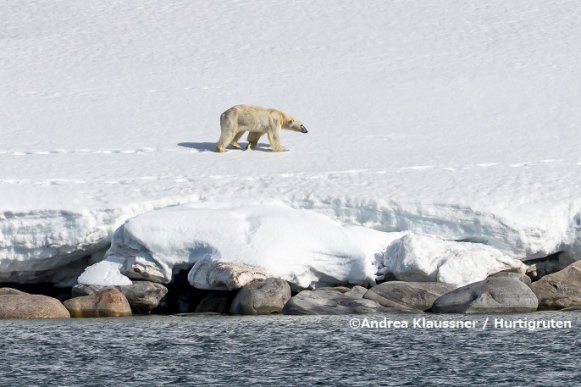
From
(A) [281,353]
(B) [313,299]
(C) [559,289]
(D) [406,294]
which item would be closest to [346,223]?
(D) [406,294]

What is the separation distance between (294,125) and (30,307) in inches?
248

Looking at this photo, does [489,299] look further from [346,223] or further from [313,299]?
[346,223]

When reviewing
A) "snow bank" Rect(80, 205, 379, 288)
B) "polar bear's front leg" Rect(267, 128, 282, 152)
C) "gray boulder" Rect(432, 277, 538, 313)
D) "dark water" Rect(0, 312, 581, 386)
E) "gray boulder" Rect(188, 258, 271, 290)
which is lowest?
"dark water" Rect(0, 312, 581, 386)

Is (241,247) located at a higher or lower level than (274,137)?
lower

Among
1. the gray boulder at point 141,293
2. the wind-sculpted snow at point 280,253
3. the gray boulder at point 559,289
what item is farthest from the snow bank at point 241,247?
the gray boulder at point 559,289

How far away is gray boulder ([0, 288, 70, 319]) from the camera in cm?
1339

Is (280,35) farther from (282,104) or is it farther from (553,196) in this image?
(553,196)

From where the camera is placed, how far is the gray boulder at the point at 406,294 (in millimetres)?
13375

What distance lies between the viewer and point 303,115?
20828 mm

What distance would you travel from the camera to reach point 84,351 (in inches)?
432

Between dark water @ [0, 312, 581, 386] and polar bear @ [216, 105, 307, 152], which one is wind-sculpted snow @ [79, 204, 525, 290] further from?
polar bear @ [216, 105, 307, 152]

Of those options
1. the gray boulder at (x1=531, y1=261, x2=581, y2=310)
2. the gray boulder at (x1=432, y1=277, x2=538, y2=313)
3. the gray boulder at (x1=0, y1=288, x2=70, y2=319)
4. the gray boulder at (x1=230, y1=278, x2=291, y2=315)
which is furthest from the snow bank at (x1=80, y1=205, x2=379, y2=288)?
the gray boulder at (x1=531, y1=261, x2=581, y2=310)

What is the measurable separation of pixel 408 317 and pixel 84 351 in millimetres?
3561

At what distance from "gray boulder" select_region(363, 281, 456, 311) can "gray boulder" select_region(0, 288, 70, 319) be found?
332 cm
